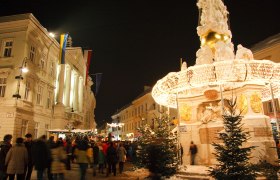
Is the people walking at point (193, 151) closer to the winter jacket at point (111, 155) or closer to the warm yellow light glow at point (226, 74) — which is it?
the warm yellow light glow at point (226, 74)

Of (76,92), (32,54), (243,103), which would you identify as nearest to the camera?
(243,103)

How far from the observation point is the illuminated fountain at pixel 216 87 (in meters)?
11.3

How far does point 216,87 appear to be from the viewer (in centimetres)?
1411

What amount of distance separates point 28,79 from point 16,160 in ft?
65.4

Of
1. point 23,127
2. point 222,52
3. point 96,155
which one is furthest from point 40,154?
point 23,127

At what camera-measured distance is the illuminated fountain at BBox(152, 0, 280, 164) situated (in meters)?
11.3

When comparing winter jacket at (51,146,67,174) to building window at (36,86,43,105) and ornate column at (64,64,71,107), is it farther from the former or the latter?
ornate column at (64,64,71,107)

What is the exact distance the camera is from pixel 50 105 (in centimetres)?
3147

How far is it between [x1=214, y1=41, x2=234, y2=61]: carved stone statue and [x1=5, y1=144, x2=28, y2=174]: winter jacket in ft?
35.9

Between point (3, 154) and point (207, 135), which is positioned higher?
point (207, 135)

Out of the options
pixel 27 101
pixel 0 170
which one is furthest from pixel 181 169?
pixel 27 101

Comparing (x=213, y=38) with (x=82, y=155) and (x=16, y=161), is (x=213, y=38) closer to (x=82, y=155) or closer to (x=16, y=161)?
(x=82, y=155)

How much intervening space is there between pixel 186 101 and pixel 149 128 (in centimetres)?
284

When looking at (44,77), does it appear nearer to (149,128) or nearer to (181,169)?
(149,128)
